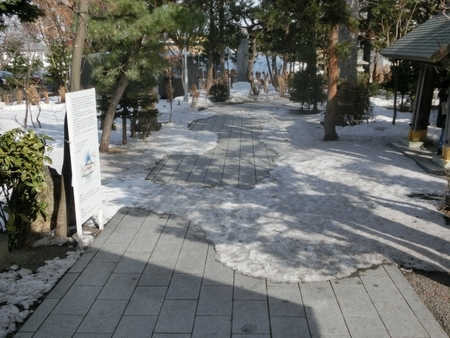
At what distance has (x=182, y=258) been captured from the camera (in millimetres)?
4867

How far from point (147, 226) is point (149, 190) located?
5.60ft

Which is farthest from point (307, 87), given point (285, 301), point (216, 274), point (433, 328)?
point (433, 328)

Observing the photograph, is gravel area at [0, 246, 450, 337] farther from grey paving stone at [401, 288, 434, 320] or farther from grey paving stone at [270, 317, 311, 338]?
grey paving stone at [270, 317, 311, 338]

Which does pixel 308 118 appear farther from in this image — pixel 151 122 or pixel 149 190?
pixel 149 190

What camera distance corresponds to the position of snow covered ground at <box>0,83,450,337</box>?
15.1ft

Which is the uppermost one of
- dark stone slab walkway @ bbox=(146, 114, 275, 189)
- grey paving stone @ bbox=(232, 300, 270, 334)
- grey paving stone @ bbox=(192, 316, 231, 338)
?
dark stone slab walkway @ bbox=(146, 114, 275, 189)

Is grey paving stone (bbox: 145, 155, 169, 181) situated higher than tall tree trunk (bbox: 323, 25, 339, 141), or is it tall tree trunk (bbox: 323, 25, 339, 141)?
tall tree trunk (bbox: 323, 25, 339, 141)

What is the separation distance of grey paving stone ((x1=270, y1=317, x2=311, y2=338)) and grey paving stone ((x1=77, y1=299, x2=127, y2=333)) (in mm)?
1357

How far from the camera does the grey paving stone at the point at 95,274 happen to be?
→ 435cm

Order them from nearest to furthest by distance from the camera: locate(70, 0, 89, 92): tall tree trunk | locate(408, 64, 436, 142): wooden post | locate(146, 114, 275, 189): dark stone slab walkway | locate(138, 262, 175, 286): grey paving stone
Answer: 1. locate(138, 262, 175, 286): grey paving stone
2. locate(70, 0, 89, 92): tall tree trunk
3. locate(146, 114, 275, 189): dark stone slab walkway
4. locate(408, 64, 436, 142): wooden post

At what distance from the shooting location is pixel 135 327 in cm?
356

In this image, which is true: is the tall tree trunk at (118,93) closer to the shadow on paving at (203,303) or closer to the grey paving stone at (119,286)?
the shadow on paving at (203,303)

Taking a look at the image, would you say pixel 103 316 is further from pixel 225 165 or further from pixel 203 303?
pixel 225 165

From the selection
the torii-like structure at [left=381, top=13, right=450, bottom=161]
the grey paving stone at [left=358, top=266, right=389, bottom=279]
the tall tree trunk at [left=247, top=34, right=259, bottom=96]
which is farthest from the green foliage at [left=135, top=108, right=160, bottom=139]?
the tall tree trunk at [left=247, top=34, right=259, bottom=96]
